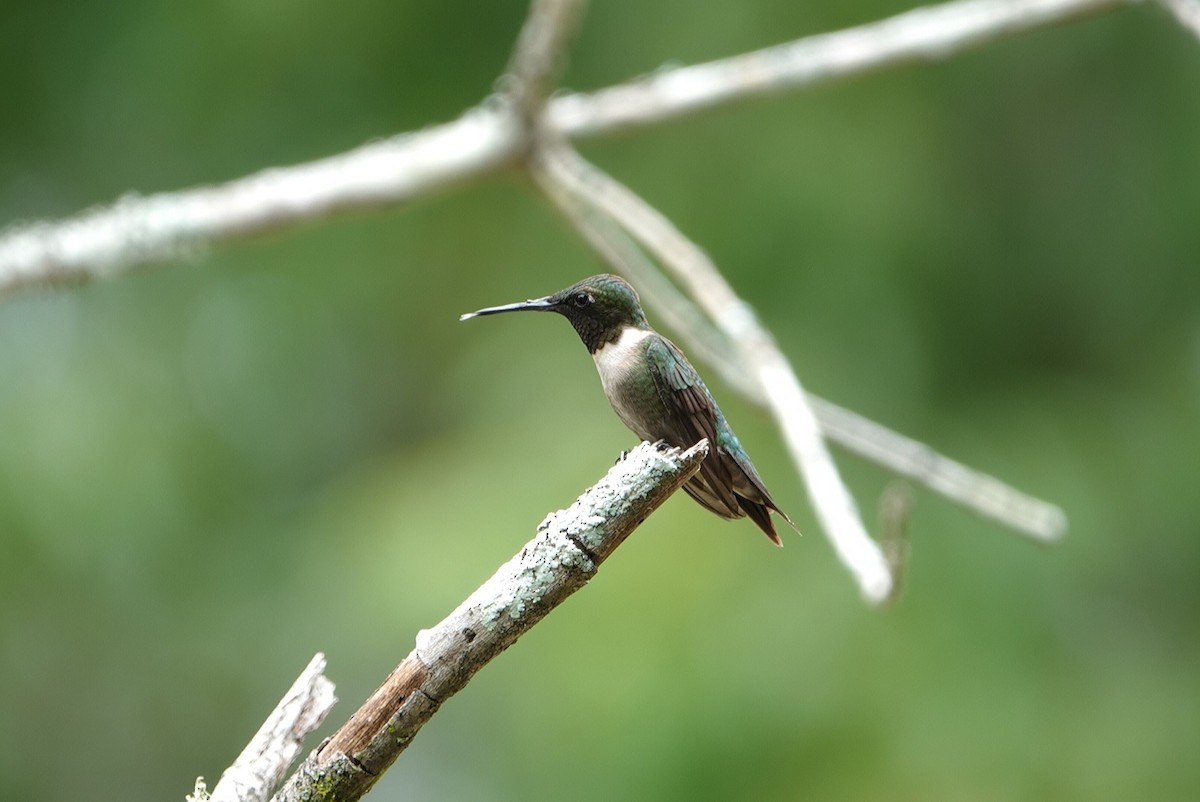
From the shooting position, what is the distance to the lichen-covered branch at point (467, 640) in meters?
1.74

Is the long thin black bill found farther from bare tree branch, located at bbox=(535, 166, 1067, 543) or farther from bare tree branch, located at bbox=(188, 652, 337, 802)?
bare tree branch, located at bbox=(535, 166, 1067, 543)

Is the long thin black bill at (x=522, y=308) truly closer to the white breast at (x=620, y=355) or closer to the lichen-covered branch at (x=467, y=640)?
the white breast at (x=620, y=355)

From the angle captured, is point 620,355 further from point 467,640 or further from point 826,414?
Result: point 826,414

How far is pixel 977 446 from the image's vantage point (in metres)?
5.85

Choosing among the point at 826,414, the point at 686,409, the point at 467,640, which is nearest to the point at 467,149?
the point at 826,414

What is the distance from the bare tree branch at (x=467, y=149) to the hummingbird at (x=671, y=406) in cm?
245

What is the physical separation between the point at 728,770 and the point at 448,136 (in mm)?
2637

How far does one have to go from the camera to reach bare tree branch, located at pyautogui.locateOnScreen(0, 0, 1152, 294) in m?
4.61

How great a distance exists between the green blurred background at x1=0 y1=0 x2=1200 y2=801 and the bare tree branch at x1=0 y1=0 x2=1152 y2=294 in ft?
0.97

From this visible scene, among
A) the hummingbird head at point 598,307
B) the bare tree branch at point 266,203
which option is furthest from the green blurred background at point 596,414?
the hummingbird head at point 598,307

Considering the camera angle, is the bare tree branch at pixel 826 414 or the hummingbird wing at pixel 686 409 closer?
the hummingbird wing at pixel 686 409

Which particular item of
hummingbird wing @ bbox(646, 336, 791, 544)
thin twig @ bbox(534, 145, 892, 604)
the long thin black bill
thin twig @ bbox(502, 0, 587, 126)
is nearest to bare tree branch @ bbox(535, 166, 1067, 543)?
thin twig @ bbox(534, 145, 892, 604)

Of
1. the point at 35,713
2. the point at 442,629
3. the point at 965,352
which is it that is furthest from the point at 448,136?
the point at 35,713

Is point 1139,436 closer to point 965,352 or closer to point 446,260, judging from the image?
point 965,352
